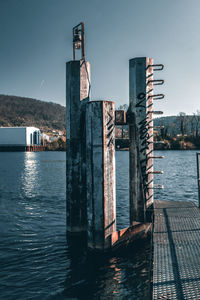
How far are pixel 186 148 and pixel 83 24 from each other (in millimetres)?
153423

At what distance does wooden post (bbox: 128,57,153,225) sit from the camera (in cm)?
997

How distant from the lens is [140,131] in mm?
10047

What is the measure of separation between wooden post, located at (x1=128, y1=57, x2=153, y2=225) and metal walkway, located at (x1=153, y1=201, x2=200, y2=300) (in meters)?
1.01

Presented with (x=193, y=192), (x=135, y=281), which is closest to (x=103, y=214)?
(x=135, y=281)

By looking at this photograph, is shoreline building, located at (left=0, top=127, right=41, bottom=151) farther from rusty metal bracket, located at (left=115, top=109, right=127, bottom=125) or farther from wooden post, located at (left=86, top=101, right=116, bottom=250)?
wooden post, located at (left=86, top=101, right=116, bottom=250)

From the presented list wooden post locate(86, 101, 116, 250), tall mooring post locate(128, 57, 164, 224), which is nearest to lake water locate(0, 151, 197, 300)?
wooden post locate(86, 101, 116, 250)

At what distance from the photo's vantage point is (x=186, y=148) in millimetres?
154750

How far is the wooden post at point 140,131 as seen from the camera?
997cm

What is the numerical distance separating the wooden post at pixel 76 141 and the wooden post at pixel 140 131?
1.79 meters

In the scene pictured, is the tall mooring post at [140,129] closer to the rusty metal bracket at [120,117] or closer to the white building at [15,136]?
the rusty metal bracket at [120,117]

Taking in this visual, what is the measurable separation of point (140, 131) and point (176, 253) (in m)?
4.67

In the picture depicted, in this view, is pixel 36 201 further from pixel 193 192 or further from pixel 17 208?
pixel 193 192

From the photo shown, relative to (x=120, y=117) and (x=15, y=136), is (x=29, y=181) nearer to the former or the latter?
(x=120, y=117)

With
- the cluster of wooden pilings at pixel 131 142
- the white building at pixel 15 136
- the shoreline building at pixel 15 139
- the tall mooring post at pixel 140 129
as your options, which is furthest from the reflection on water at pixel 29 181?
the shoreline building at pixel 15 139
